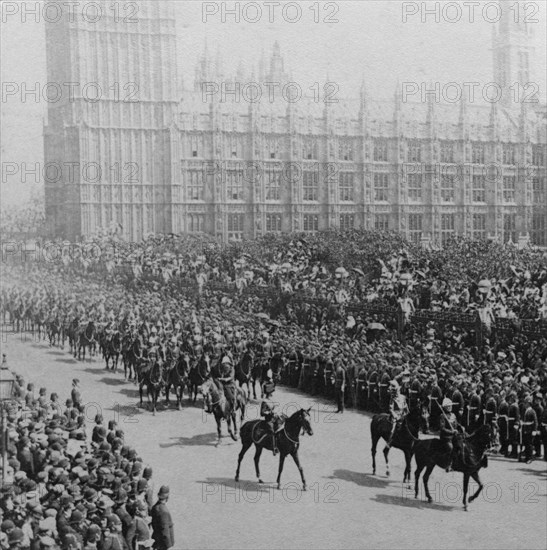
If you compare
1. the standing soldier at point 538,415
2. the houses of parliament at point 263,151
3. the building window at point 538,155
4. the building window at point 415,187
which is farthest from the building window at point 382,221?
the standing soldier at point 538,415

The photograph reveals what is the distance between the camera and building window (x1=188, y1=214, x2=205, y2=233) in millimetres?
28047

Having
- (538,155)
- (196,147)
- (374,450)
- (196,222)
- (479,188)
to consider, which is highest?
(538,155)

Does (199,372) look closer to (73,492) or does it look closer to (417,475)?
(417,475)

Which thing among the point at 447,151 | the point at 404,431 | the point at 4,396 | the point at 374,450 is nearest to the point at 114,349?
the point at 4,396

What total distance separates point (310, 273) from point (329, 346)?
7.79 metres

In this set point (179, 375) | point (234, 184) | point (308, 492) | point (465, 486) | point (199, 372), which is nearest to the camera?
point (465, 486)

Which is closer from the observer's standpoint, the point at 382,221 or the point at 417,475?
the point at 417,475

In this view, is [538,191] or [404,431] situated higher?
[538,191]

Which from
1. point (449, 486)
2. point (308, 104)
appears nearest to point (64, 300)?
point (449, 486)

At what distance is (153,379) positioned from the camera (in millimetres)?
15227

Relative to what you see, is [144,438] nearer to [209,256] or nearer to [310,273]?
[209,256]

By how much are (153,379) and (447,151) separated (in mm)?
30117

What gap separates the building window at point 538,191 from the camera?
38.8m

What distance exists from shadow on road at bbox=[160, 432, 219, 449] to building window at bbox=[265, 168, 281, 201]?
18599mm
